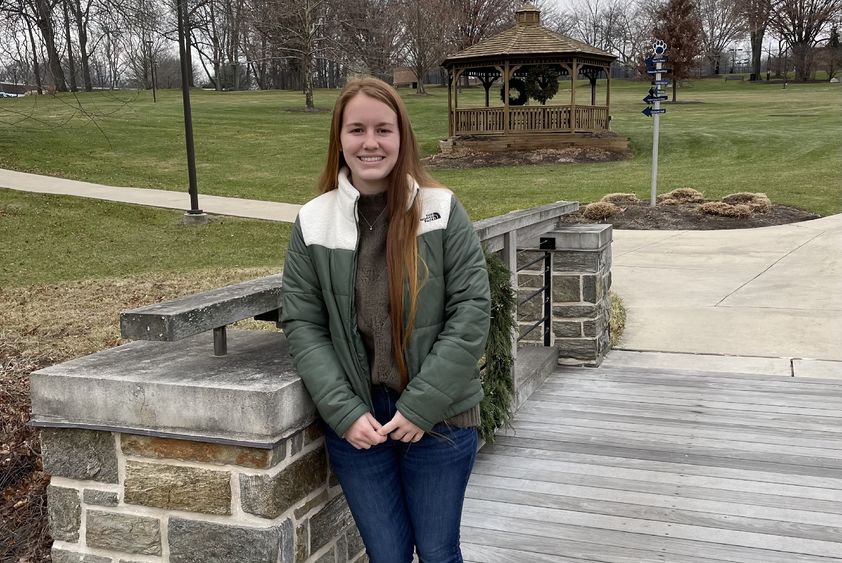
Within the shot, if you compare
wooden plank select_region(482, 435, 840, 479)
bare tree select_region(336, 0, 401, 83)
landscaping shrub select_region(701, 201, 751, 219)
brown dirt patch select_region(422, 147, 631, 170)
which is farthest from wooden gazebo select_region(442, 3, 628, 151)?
wooden plank select_region(482, 435, 840, 479)

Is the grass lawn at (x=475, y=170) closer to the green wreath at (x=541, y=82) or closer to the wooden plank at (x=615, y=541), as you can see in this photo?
the green wreath at (x=541, y=82)

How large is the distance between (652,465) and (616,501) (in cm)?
50

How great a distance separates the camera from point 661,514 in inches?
141

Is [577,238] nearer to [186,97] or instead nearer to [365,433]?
[365,433]

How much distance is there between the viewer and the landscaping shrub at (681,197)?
47.8 ft

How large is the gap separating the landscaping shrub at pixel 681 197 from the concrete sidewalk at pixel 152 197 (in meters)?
6.46

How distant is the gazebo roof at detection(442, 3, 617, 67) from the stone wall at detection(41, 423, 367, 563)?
22202 millimetres

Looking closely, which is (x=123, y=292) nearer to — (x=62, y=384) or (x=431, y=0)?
(x=62, y=384)

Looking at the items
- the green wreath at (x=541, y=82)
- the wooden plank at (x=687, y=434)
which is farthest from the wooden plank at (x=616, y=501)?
the green wreath at (x=541, y=82)

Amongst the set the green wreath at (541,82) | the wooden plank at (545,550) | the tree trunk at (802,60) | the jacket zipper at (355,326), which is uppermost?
the tree trunk at (802,60)

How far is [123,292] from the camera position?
8.42 metres

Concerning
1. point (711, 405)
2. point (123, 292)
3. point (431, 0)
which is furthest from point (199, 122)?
point (711, 405)

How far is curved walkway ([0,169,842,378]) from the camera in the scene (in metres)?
6.30

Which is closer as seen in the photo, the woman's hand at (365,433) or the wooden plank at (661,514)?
the woman's hand at (365,433)
